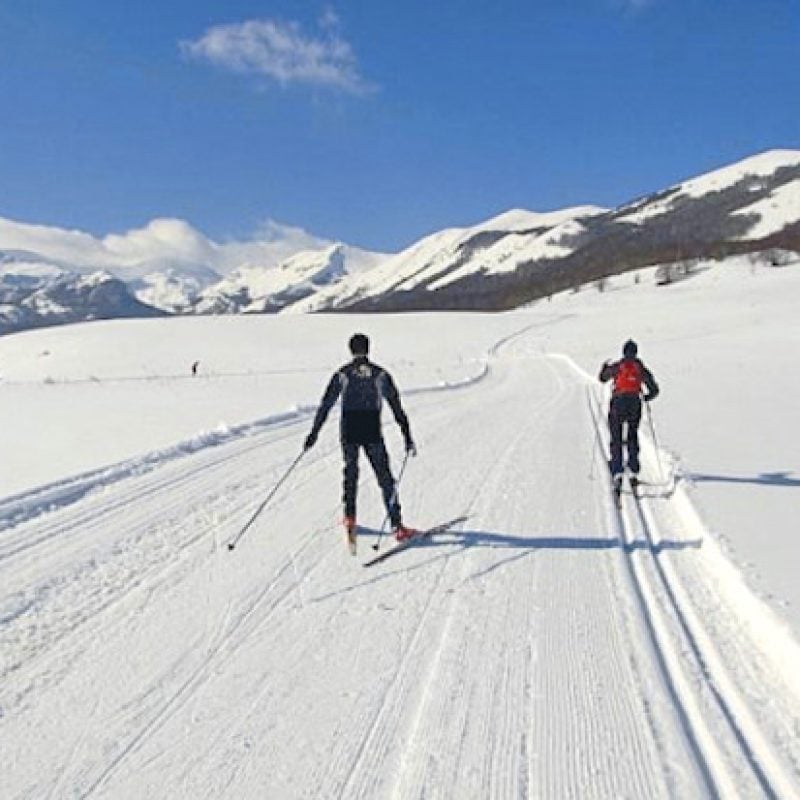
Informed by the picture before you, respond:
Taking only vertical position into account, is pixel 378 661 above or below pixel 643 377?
below

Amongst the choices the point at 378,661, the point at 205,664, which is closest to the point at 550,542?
the point at 378,661

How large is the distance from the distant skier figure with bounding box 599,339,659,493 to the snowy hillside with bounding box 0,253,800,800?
62 cm

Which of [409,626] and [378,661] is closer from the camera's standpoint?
[378,661]

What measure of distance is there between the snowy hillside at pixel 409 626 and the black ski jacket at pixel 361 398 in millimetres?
1095

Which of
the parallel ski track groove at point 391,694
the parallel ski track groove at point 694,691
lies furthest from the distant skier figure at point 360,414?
the parallel ski track groove at point 694,691

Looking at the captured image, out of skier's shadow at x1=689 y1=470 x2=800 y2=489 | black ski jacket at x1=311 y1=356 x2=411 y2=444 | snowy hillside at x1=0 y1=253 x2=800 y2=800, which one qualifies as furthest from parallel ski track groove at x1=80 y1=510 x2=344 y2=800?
skier's shadow at x1=689 y1=470 x2=800 y2=489

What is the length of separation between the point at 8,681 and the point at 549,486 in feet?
23.3

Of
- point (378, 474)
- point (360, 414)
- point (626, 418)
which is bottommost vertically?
point (626, 418)

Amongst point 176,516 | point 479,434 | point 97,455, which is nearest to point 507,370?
point 479,434

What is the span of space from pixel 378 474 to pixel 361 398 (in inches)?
31.6

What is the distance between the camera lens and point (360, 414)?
791 centimetres

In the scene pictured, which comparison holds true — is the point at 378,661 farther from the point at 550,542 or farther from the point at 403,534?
the point at 550,542

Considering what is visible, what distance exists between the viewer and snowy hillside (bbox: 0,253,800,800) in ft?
13.6

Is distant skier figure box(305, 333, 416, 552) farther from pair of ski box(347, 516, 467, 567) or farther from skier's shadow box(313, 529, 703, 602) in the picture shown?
skier's shadow box(313, 529, 703, 602)
